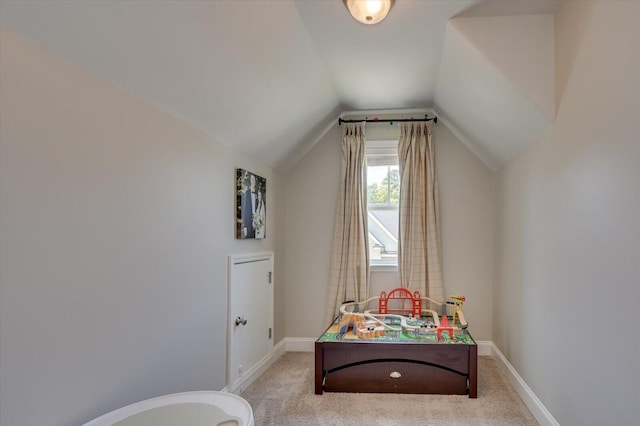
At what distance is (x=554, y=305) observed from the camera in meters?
2.36

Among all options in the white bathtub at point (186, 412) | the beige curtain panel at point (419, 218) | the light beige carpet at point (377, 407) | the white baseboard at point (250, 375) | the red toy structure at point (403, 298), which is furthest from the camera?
the beige curtain panel at point (419, 218)

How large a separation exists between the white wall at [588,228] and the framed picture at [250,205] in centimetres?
196

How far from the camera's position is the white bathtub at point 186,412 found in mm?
1515

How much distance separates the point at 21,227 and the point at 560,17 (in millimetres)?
2594

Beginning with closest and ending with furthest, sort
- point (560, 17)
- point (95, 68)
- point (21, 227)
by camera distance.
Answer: point (21, 227)
point (95, 68)
point (560, 17)

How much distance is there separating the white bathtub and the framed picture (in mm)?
1488

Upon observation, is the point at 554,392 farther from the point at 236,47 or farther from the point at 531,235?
the point at 236,47

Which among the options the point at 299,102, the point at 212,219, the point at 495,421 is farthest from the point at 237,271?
the point at 495,421

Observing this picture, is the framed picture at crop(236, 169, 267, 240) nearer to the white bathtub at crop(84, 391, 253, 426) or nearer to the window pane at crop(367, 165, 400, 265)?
the window pane at crop(367, 165, 400, 265)

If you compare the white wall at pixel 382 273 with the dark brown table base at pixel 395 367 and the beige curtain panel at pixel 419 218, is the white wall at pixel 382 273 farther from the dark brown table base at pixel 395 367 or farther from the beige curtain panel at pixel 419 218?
the dark brown table base at pixel 395 367

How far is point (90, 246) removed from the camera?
1.60 meters

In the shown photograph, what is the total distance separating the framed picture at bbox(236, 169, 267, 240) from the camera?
119 inches

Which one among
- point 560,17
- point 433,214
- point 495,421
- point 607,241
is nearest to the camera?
point 607,241

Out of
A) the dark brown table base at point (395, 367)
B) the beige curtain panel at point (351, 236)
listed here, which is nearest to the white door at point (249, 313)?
the dark brown table base at point (395, 367)
